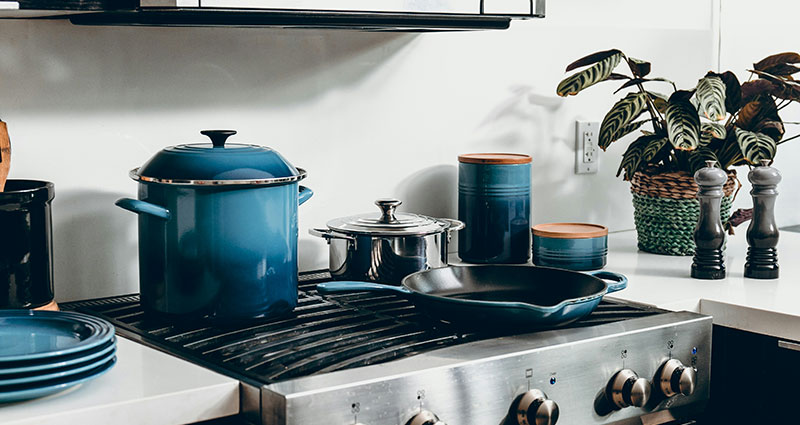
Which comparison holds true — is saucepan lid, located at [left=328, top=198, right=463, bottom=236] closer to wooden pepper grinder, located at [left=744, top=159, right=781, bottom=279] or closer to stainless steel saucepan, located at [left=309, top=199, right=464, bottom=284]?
stainless steel saucepan, located at [left=309, top=199, right=464, bottom=284]

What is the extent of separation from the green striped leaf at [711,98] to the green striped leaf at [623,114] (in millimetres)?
126

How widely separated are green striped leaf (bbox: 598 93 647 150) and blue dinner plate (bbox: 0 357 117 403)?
48.9 inches

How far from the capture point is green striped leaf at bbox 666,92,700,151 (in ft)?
6.21

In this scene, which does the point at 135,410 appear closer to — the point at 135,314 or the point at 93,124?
the point at 135,314

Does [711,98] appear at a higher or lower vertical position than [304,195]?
higher

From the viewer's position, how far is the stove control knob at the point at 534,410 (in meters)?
1.30

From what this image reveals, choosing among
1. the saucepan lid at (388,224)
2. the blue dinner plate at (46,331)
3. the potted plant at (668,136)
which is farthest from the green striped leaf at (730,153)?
the blue dinner plate at (46,331)

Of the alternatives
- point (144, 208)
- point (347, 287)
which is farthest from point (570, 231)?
point (144, 208)

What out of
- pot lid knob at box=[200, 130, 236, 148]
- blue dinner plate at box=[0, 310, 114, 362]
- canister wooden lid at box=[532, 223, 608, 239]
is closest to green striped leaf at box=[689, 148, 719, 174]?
canister wooden lid at box=[532, 223, 608, 239]

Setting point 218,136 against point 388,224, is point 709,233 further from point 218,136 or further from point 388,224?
point 218,136

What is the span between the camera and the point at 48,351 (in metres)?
1.11

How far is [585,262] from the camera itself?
6.20 feet

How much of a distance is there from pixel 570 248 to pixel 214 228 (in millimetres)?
737

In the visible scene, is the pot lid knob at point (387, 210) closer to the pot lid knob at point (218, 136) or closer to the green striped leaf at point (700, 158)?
the pot lid knob at point (218, 136)
